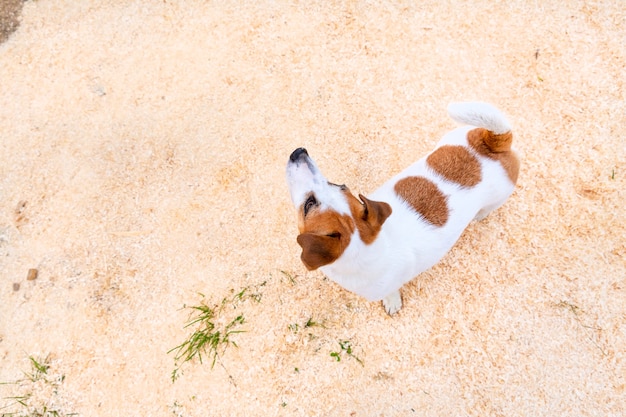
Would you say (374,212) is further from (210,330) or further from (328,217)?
(210,330)

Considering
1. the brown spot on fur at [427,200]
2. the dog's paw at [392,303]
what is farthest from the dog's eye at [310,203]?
the dog's paw at [392,303]

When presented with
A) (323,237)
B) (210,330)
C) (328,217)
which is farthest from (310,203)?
(210,330)

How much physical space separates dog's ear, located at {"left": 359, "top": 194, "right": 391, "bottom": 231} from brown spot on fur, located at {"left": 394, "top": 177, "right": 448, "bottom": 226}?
0.43 m

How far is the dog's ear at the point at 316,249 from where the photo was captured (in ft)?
5.90

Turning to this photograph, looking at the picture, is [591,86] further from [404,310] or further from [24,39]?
[24,39]

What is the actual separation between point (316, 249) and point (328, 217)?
26cm

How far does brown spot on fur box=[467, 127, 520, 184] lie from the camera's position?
2.36m

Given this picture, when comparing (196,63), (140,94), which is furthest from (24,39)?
(196,63)

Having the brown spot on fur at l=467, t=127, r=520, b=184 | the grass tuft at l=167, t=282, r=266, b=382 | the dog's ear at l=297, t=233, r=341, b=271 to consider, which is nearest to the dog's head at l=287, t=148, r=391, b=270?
the dog's ear at l=297, t=233, r=341, b=271

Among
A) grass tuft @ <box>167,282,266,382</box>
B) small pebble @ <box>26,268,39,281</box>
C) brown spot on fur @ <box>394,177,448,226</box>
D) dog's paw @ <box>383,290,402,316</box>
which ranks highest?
brown spot on fur @ <box>394,177,448,226</box>

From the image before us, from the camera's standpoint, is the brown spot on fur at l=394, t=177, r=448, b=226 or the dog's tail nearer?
the dog's tail

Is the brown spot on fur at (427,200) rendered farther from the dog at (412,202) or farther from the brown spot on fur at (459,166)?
the brown spot on fur at (459,166)

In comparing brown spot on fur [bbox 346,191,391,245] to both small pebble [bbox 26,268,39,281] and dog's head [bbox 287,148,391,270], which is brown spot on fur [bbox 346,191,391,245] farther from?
small pebble [bbox 26,268,39,281]

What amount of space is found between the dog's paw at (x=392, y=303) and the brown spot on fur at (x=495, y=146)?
1.19 m
